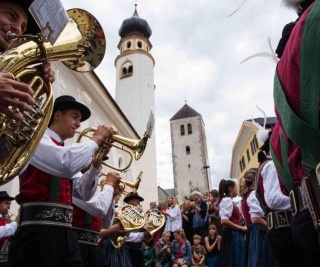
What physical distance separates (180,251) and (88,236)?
17.7 ft

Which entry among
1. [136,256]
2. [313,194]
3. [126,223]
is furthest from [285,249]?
[136,256]

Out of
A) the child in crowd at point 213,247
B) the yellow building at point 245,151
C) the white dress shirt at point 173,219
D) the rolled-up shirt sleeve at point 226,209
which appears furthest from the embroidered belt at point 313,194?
the yellow building at point 245,151

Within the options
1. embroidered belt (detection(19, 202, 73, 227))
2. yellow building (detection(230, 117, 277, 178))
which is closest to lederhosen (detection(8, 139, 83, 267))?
embroidered belt (detection(19, 202, 73, 227))

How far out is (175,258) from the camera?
8195 mm

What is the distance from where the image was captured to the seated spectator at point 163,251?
848 cm

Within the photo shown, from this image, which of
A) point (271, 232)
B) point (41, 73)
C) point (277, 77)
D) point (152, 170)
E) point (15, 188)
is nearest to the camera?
point (277, 77)

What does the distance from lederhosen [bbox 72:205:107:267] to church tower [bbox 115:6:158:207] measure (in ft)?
75.2

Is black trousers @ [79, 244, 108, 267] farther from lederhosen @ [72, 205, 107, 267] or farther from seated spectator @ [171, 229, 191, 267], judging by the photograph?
seated spectator @ [171, 229, 191, 267]

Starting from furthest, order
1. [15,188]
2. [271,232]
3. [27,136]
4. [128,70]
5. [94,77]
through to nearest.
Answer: [128,70] < [94,77] < [15,188] < [271,232] < [27,136]

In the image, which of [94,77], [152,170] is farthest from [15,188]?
[152,170]

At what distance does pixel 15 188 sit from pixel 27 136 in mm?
9385

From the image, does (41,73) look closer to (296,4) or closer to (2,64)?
(2,64)

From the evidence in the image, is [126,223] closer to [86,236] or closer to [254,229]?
[86,236]

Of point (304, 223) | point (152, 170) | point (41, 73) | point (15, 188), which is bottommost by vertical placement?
point (304, 223)
